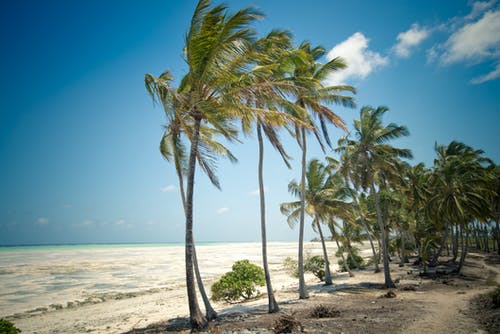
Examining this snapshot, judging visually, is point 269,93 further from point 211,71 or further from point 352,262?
point 352,262

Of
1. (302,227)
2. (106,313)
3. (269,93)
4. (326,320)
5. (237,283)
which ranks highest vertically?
(269,93)

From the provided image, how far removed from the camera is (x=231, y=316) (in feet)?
31.6

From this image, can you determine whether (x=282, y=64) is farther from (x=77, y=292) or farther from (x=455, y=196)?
(x=77, y=292)

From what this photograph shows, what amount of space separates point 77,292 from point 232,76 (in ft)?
69.6

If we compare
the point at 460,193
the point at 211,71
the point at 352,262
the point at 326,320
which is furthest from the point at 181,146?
the point at 352,262

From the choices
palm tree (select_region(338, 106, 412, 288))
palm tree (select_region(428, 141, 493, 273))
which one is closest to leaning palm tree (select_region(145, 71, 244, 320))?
palm tree (select_region(338, 106, 412, 288))

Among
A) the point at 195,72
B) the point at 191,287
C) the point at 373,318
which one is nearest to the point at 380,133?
the point at 373,318

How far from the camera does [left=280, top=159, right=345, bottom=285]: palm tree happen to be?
16469 mm

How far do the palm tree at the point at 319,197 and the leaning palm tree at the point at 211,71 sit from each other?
10.0 metres

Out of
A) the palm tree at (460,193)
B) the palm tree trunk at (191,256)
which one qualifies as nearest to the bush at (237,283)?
the palm tree trunk at (191,256)

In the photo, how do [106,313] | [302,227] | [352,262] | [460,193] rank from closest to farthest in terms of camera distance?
[302,227] < [106,313] < [460,193] < [352,262]

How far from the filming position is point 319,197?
16.5 metres

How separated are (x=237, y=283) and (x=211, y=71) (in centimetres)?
1103

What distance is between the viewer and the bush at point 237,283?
13.7 meters
